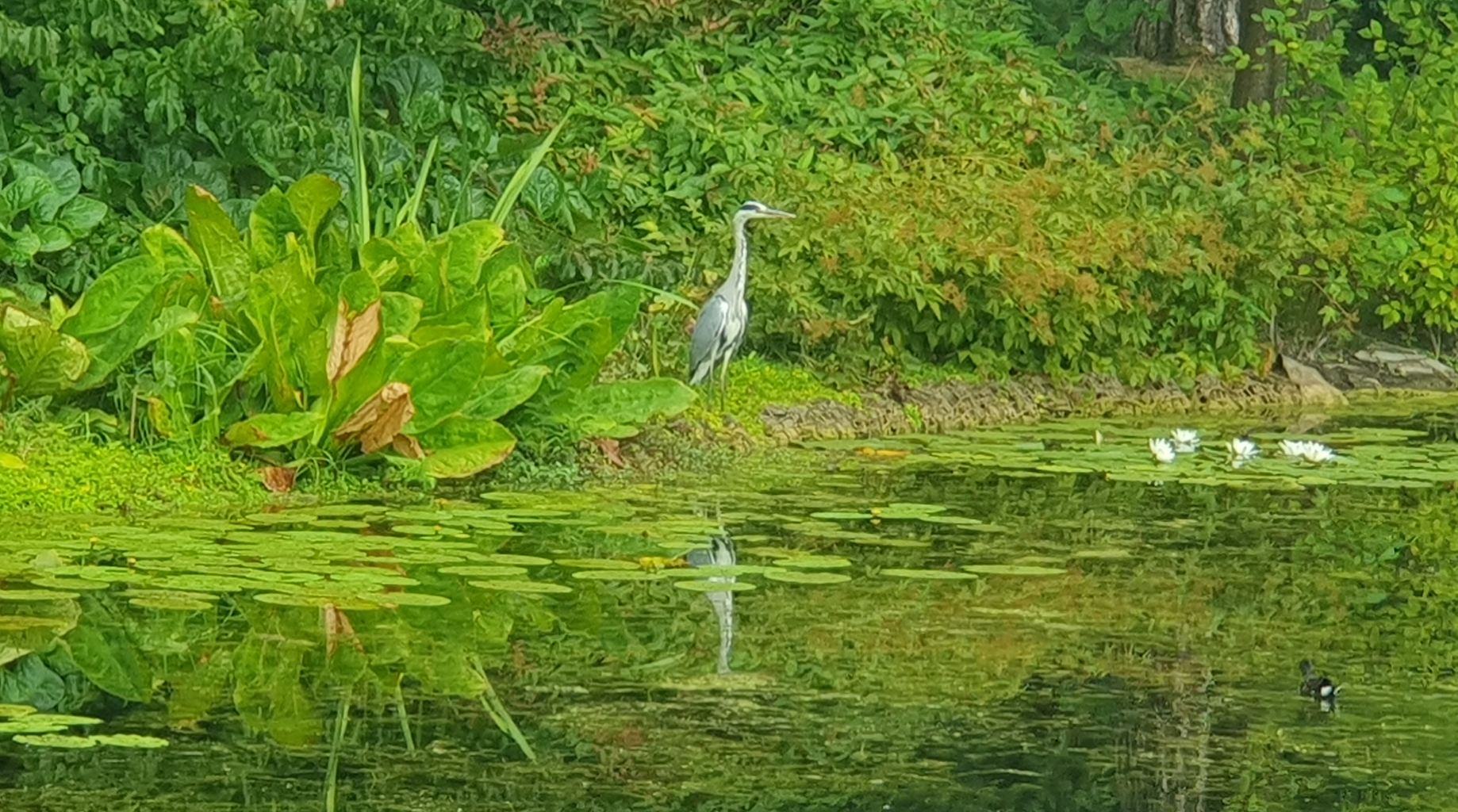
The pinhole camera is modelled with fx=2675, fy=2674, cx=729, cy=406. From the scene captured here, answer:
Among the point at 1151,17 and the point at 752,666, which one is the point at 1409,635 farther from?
the point at 1151,17

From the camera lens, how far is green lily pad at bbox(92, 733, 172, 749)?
18.0 feet

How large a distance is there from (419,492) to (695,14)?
6818 millimetres

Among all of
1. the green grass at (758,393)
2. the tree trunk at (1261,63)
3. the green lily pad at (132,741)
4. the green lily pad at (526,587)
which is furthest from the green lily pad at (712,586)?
the tree trunk at (1261,63)

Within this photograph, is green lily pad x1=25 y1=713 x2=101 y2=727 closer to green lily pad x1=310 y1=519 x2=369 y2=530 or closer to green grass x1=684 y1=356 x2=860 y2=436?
green lily pad x1=310 y1=519 x2=369 y2=530

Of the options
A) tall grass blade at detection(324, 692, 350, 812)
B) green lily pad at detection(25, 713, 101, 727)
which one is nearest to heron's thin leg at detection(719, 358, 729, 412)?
tall grass blade at detection(324, 692, 350, 812)

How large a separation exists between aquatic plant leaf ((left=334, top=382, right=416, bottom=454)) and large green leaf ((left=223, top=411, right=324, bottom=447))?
0.14m

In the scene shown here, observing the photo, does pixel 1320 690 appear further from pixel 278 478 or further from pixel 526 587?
pixel 278 478

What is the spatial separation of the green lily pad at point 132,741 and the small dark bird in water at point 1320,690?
2.69 metres

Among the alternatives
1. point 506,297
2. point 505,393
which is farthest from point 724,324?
point 505,393

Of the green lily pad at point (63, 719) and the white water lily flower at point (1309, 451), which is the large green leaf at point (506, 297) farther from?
the green lily pad at point (63, 719)

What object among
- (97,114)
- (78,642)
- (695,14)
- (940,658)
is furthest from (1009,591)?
(695,14)

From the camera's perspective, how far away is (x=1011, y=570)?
318 inches

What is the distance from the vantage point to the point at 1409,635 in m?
7.43

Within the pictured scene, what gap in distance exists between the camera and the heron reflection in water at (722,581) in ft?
22.4
